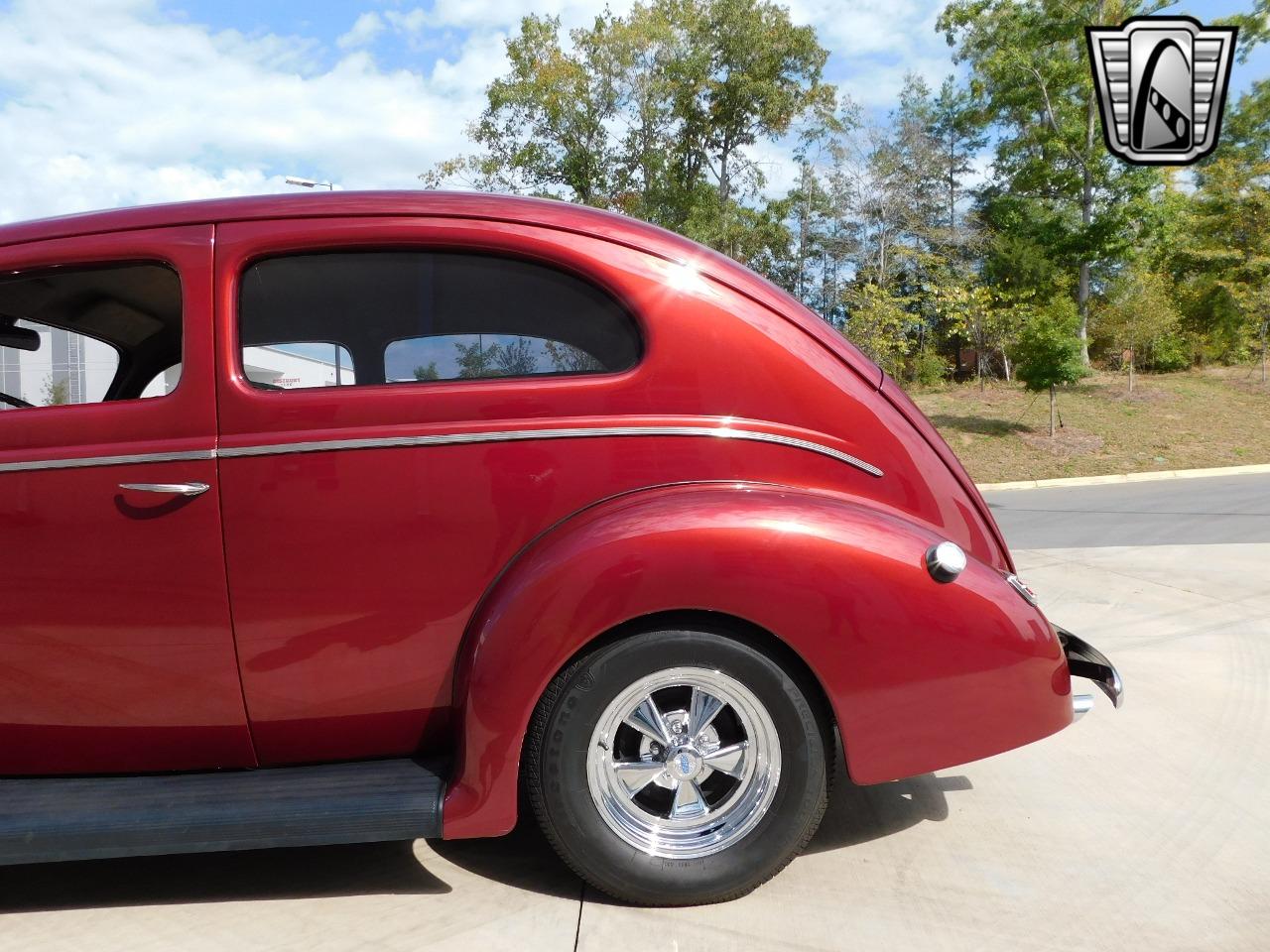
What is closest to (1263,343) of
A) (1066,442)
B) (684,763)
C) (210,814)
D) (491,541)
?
(1066,442)

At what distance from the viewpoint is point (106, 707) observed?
2.49m

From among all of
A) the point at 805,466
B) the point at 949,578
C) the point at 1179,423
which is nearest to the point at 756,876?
the point at 949,578

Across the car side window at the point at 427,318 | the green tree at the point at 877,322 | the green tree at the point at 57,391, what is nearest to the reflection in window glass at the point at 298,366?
the car side window at the point at 427,318

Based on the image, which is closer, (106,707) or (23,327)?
(106,707)

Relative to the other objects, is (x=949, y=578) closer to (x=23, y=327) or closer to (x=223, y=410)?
(x=223, y=410)

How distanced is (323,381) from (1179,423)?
65.2 ft

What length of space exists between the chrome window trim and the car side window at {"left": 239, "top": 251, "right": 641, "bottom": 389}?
18 centimetres

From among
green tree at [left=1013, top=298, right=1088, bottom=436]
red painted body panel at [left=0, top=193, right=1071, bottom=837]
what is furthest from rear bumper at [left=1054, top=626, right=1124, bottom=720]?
green tree at [left=1013, top=298, right=1088, bottom=436]

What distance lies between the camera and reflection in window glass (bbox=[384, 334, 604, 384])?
2535mm

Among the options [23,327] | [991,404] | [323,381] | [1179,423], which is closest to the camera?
[323,381]

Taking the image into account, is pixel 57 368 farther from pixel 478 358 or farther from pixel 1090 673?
pixel 1090 673

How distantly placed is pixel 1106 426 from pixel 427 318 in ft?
60.3

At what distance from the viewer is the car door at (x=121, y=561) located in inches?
94.4

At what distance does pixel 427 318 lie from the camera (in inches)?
102
